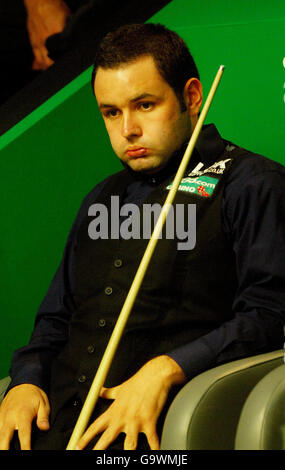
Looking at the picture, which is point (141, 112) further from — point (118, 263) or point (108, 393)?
point (108, 393)

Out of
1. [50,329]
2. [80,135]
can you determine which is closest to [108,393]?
[50,329]

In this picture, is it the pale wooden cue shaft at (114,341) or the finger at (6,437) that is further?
the finger at (6,437)

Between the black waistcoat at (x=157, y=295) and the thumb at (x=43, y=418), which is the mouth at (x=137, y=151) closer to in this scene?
the black waistcoat at (x=157, y=295)

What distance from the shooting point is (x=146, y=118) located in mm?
1410

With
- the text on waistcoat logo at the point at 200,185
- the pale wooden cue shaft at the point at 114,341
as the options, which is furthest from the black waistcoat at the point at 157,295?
the pale wooden cue shaft at the point at 114,341

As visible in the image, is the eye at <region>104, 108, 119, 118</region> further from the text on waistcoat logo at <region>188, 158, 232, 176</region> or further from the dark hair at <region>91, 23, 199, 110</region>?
the text on waistcoat logo at <region>188, 158, 232, 176</region>

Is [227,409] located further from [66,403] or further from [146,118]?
[146,118]

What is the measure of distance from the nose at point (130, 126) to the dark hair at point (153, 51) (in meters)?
0.11

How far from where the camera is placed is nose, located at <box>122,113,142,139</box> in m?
1.40

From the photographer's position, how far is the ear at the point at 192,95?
57.9 inches

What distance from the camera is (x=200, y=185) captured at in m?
1.40

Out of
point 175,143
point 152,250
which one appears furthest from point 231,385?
point 175,143

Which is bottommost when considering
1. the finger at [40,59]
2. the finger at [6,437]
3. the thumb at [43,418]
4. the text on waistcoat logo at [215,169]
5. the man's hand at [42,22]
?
the finger at [6,437]

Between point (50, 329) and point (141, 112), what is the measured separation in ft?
1.80
